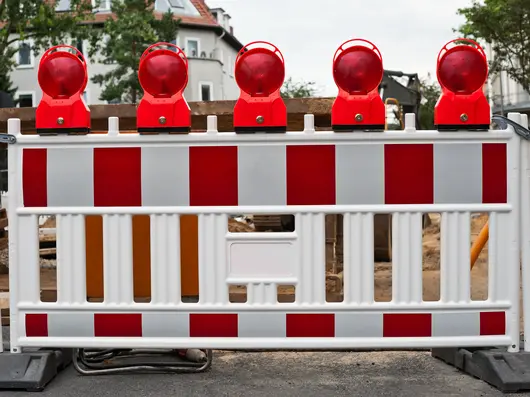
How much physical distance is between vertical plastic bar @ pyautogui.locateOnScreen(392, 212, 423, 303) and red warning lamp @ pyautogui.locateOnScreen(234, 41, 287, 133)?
27.2 inches

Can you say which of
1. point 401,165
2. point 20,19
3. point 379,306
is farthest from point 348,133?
point 20,19

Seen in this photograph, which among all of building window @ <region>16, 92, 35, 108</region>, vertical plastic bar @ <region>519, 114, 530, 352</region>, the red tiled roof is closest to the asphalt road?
vertical plastic bar @ <region>519, 114, 530, 352</region>

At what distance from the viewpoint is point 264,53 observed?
3305 millimetres

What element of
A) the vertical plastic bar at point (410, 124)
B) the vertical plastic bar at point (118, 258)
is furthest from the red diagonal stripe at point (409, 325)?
the vertical plastic bar at point (118, 258)

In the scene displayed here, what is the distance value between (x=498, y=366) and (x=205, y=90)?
48.5m

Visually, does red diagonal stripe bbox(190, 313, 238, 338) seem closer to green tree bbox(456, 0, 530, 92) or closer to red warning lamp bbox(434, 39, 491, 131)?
red warning lamp bbox(434, 39, 491, 131)

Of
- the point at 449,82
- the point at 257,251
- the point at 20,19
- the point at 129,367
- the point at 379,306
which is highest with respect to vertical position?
the point at 20,19

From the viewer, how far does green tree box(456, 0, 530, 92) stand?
1223 inches

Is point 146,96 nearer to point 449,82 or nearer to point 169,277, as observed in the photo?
point 169,277

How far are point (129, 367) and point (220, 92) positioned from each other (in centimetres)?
4906

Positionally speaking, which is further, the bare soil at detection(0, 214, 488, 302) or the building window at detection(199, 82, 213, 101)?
the building window at detection(199, 82, 213, 101)

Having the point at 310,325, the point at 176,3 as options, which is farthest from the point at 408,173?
the point at 176,3

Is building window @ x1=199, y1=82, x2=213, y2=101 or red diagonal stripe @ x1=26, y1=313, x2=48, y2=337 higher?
building window @ x1=199, y1=82, x2=213, y2=101

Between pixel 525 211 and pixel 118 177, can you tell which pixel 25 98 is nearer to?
pixel 118 177
